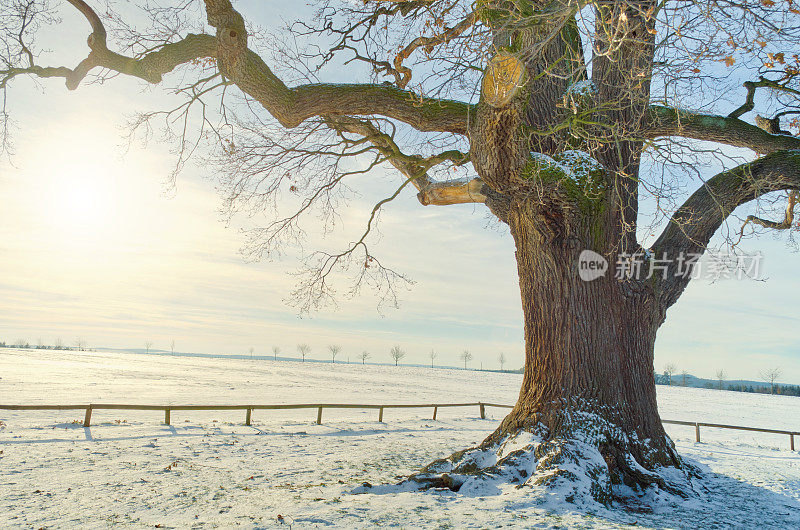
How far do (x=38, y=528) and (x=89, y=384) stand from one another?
32108mm

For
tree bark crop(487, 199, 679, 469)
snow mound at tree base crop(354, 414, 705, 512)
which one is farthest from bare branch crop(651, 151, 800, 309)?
snow mound at tree base crop(354, 414, 705, 512)

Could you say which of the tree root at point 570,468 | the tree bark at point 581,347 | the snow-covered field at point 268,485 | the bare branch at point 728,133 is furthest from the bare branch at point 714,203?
the snow-covered field at point 268,485

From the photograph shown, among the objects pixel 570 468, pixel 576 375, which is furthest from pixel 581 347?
pixel 570 468

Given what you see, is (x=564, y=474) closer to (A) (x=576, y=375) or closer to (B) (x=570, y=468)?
(B) (x=570, y=468)

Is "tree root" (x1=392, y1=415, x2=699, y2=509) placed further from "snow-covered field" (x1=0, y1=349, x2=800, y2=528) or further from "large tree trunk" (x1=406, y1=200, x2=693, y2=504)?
"snow-covered field" (x1=0, y1=349, x2=800, y2=528)

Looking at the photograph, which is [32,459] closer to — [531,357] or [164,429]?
[164,429]

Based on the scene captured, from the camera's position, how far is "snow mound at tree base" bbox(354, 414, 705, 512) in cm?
485

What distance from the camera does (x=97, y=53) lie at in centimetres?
643

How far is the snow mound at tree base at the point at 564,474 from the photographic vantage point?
15.9ft

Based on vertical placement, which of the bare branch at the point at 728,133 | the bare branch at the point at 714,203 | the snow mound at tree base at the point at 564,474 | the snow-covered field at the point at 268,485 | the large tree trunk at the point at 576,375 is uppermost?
the bare branch at the point at 728,133

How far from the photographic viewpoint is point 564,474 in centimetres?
493

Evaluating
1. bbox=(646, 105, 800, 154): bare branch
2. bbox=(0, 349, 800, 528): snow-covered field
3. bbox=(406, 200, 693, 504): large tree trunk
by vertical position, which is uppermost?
bbox=(646, 105, 800, 154): bare branch

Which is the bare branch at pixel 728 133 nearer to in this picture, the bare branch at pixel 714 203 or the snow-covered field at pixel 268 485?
the bare branch at pixel 714 203

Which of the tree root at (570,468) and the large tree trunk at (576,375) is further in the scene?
the large tree trunk at (576,375)
